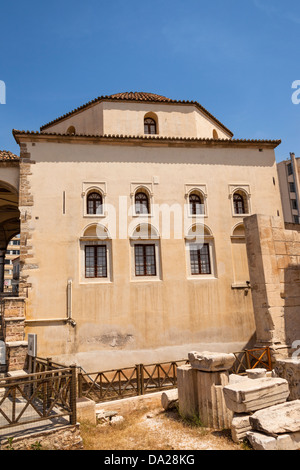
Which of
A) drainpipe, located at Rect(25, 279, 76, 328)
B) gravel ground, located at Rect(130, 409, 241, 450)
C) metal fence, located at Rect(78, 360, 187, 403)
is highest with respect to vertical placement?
drainpipe, located at Rect(25, 279, 76, 328)

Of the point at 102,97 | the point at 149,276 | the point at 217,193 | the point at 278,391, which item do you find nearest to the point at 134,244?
the point at 149,276

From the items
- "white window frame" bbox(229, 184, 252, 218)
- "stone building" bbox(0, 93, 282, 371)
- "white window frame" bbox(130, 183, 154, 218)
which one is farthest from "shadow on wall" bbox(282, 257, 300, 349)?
"white window frame" bbox(130, 183, 154, 218)

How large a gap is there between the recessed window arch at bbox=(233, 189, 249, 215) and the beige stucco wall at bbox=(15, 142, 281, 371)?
306 millimetres

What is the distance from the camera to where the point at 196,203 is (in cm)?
1494

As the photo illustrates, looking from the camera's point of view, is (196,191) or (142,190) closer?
(142,190)

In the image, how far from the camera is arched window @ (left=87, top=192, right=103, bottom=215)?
45.7 ft

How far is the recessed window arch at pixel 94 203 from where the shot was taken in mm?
13930

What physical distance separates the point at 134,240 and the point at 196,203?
3.23m

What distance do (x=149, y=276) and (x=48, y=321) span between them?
4.15 meters

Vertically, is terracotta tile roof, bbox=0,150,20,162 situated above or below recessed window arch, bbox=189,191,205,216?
above

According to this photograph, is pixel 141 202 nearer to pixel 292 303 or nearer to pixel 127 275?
pixel 127 275

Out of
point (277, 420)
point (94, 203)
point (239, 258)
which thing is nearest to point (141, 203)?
point (94, 203)

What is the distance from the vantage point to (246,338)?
14.0 m

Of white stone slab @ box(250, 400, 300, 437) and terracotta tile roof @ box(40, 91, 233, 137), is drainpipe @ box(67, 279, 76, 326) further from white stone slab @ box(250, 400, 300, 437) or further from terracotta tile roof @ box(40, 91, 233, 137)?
terracotta tile roof @ box(40, 91, 233, 137)
